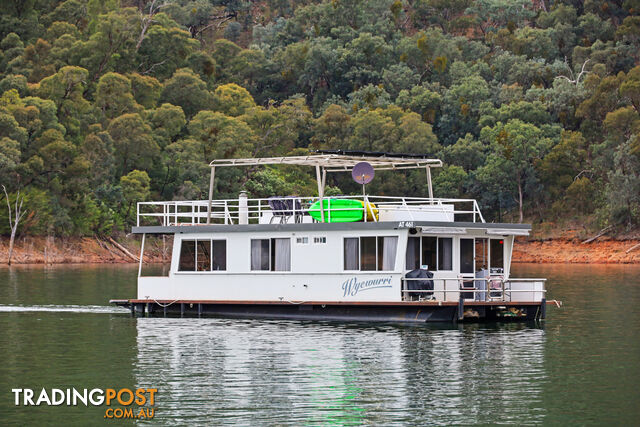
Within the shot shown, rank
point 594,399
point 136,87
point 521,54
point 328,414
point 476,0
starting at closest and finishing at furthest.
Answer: point 328,414
point 594,399
point 136,87
point 521,54
point 476,0

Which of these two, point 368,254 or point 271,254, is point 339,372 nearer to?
point 368,254

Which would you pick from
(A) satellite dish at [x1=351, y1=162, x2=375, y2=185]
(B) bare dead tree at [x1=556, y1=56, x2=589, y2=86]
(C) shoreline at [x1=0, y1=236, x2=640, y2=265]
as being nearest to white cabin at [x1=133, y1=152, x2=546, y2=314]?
(A) satellite dish at [x1=351, y1=162, x2=375, y2=185]

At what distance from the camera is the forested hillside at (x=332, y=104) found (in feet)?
316

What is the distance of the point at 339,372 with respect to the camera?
83.0 feet

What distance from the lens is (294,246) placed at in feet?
116

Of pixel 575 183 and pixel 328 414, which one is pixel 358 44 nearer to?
pixel 575 183

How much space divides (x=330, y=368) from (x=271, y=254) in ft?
33.8

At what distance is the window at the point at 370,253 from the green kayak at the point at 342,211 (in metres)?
1.24

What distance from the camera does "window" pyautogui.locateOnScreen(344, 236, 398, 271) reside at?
3391cm

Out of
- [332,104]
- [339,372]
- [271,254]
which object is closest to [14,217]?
[332,104]

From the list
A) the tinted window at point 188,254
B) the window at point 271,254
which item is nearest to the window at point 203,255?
the tinted window at point 188,254

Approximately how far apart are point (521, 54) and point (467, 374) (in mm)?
107000

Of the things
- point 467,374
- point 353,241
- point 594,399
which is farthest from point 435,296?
point 594,399

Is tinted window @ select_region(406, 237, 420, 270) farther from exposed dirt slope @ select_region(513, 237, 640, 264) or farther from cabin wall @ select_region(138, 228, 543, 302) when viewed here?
exposed dirt slope @ select_region(513, 237, 640, 264)
